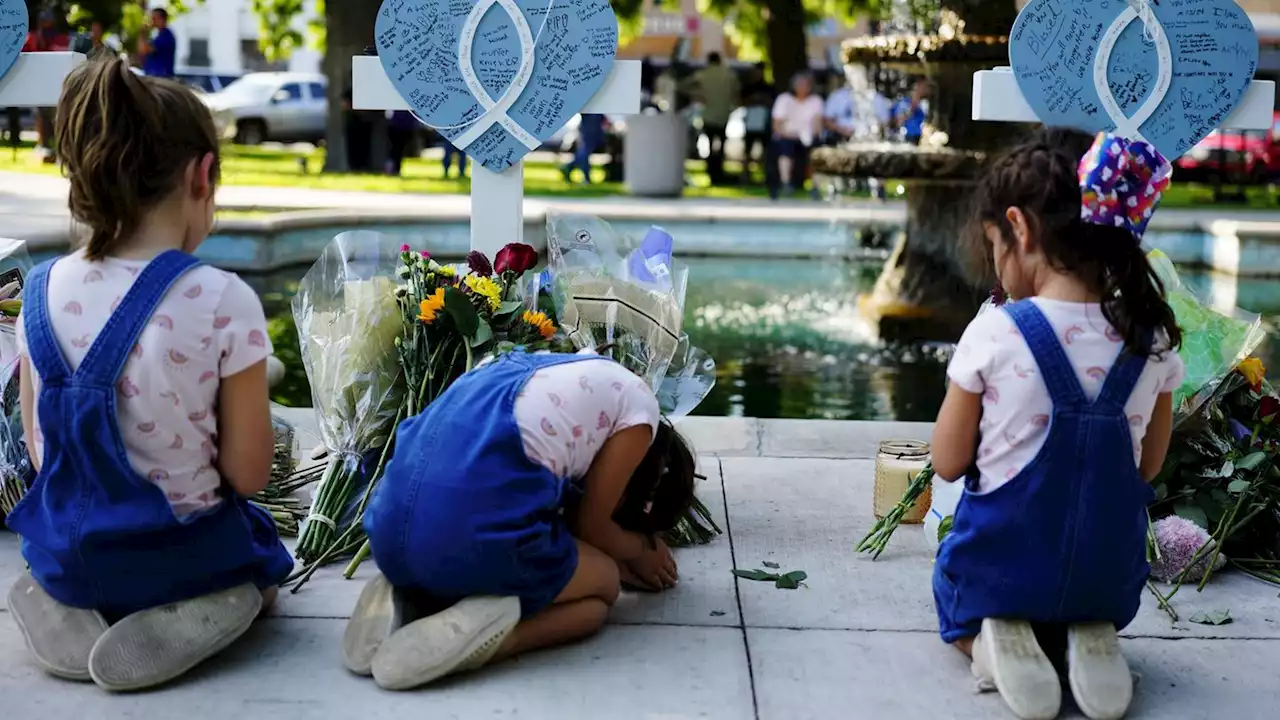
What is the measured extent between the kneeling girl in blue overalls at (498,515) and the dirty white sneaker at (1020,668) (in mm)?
787

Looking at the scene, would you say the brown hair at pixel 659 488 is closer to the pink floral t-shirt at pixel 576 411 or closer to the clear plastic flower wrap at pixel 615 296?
the pink floral t-shirt at pixel 576 411

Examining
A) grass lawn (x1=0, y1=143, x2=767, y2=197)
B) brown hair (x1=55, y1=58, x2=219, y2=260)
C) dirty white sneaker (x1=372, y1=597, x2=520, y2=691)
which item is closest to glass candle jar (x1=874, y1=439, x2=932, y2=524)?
dirty white sneaker (x1=372, y1=597, x2=520, y2=691)


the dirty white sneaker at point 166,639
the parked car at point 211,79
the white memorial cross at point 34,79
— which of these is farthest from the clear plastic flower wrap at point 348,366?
the parked car at point 211,79

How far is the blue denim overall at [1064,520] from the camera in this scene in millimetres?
2854

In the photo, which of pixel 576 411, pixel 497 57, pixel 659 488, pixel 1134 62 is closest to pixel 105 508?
pixel 576 411

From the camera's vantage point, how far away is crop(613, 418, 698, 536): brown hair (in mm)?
3250

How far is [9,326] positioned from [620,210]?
898 cm

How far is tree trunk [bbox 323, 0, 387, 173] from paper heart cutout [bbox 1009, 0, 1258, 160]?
13.8 m

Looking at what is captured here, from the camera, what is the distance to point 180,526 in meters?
2.91

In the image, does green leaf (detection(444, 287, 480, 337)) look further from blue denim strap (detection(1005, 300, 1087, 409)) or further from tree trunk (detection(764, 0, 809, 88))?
tree trunk (detection(764, 0, 809, 88))

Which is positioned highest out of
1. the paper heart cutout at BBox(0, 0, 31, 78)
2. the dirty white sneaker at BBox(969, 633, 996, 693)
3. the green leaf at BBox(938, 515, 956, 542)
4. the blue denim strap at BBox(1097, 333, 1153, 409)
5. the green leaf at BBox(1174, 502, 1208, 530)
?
the paper heart cutout at BBox(0, 0, 31, 78)

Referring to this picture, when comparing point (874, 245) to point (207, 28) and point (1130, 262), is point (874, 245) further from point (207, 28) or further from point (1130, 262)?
point (207, 28)

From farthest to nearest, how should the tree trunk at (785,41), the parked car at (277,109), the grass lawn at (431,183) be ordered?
the parked car at (277,109), the tree trunk at (785,41), the grass lawn at (431,183)

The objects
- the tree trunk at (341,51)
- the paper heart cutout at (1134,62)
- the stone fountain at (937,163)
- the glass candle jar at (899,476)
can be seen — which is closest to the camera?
the glass candle jar at (899,476)
